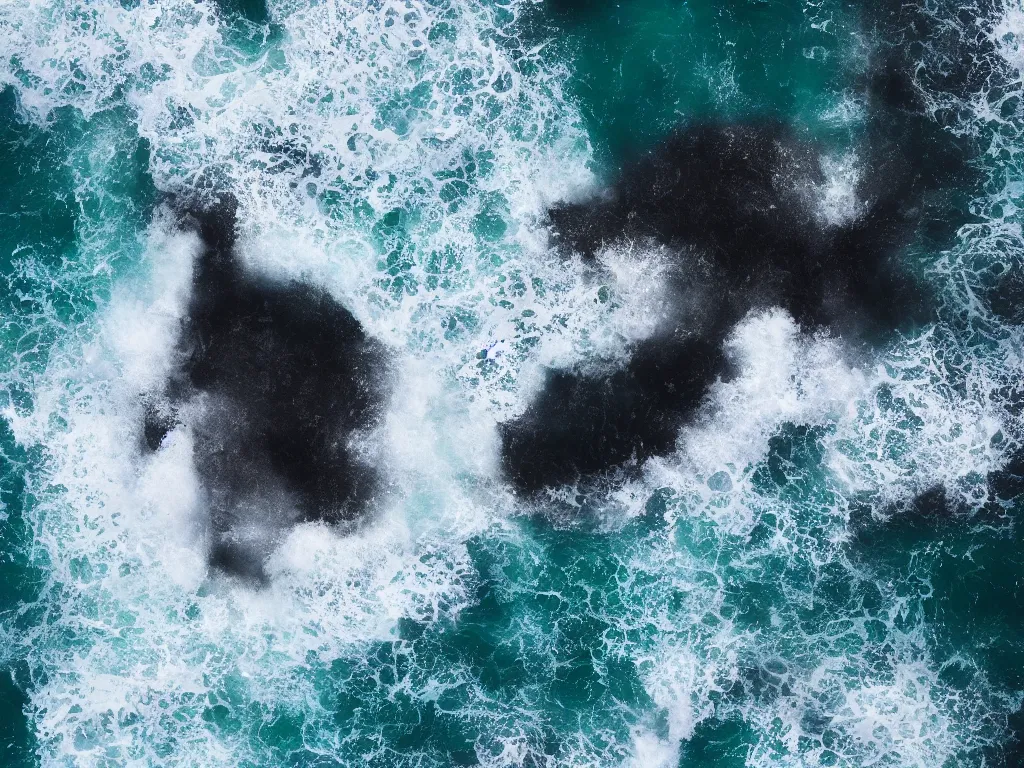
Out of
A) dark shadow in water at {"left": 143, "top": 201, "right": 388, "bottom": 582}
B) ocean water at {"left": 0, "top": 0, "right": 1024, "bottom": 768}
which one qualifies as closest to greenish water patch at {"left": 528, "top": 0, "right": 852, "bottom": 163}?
ocean water at {"left": 0, "top": 0, "right": 1024, "bottom": 768}

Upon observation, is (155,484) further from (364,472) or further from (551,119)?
(551,119)

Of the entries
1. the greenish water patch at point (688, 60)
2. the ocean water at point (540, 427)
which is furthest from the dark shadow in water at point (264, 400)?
the greenish water patch at point (688, 60)

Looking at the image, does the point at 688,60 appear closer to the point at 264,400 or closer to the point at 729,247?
the point at 729,247

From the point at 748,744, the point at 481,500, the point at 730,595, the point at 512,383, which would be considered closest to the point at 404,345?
the point at 512,383

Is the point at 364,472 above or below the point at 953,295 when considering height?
below

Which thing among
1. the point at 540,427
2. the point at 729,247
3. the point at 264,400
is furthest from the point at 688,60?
the point at 264,400

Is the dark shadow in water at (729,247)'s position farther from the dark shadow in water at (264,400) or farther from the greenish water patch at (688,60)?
the dark shadow in water at (264,400)
